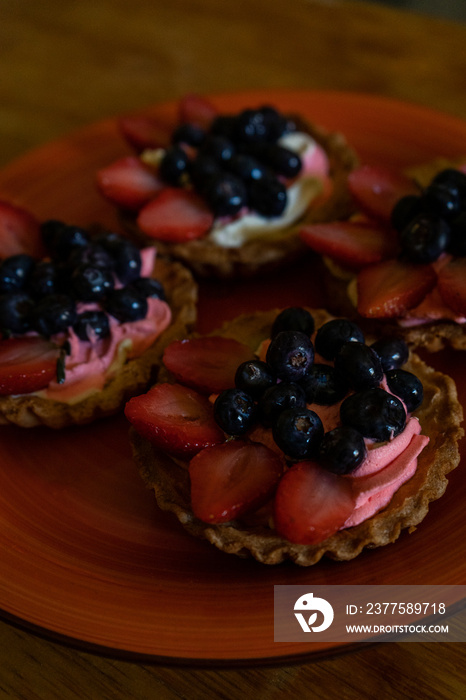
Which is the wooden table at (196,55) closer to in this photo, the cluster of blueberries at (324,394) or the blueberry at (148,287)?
the blueberry at (148,287)

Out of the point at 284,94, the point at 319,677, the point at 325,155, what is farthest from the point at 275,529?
the point at 284,94

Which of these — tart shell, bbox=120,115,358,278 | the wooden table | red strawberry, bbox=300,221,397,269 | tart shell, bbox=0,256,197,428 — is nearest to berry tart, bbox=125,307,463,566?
tart shell, bbox=0,256,197,428

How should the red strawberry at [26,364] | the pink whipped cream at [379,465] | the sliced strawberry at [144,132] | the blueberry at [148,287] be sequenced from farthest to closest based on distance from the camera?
the sliced strawberry at [144,132]
the blueberry at [148,287]
the red strawberry at [26,364]
the pink whipped cream at [379,465]

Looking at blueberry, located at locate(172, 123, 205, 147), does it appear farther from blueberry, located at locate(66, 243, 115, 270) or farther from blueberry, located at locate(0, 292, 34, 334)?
→ blueberry, located at locate(0, 292, 34, 334)

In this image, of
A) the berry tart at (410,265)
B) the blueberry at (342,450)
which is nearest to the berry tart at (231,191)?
the berry tart at (410,265)

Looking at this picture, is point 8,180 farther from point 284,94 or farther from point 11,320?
point 284,94
